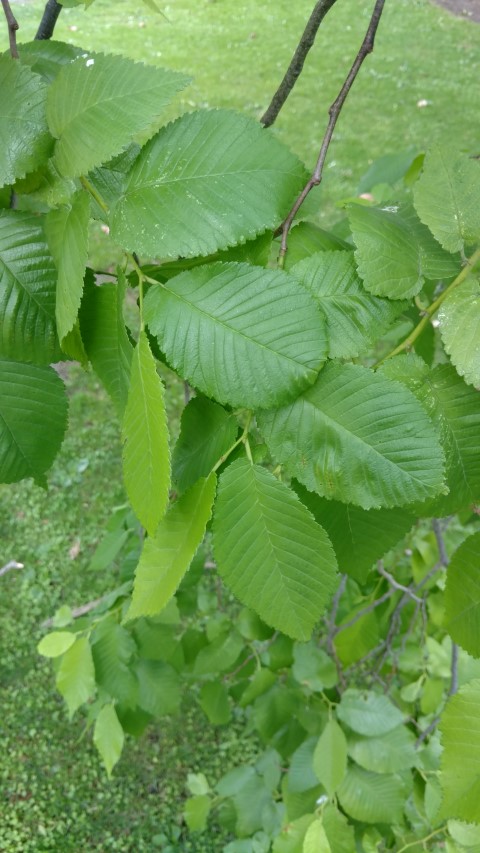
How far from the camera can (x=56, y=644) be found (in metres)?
1.18

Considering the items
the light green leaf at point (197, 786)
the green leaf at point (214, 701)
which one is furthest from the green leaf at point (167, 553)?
the light green leaf at point (197, 786)

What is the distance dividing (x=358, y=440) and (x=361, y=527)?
132 millimetres

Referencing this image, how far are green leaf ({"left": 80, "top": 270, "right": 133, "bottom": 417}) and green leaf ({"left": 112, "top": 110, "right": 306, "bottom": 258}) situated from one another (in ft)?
0.19

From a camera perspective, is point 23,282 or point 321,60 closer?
point 23,282

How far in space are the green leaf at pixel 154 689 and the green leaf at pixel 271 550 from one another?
2.95 ft

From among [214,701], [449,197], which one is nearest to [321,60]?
[214,701]

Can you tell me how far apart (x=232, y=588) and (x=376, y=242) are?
0.31 m

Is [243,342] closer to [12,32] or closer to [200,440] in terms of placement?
[200,440]

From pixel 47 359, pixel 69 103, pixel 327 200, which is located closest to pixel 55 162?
pixel 69 103

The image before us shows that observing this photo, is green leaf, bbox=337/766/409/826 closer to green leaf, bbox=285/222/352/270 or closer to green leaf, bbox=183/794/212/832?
green leaf, bbox=183/794/212/832

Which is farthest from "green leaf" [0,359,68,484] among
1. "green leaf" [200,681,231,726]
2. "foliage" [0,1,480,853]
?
"green leaf" [200,681,231,726]

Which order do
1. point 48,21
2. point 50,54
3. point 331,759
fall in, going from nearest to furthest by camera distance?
point 50,54 → point 48,21 → point 331,759

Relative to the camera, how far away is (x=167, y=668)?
1.38m

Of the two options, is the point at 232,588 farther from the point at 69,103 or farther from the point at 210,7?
the point at 210,7
